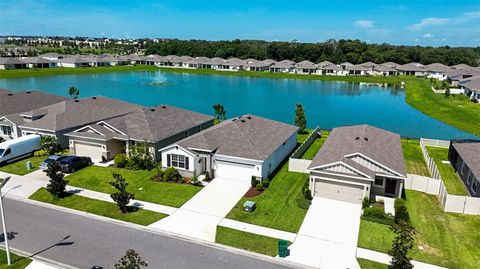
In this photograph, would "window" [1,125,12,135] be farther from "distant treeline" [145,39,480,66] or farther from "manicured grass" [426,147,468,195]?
"distant treeline" [145,39,480,66]

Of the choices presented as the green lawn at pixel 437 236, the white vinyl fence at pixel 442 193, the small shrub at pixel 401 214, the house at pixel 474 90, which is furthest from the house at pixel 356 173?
the house at pixel 474 90

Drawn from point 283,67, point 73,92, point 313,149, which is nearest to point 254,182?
point 313,149

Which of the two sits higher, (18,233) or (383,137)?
(383,137)

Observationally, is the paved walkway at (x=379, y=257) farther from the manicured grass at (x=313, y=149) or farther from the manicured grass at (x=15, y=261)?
the manicured grass at (x=15, y=261)

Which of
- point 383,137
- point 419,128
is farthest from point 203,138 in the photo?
point 419,128

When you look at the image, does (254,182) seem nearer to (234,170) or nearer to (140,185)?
(234,170)

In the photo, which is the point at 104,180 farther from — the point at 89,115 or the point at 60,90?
the point at 60,90
